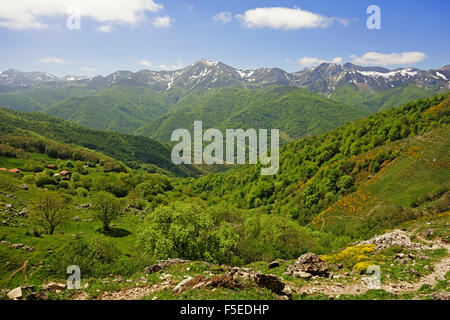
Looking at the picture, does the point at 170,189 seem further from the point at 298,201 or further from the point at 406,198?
the point at 406,198

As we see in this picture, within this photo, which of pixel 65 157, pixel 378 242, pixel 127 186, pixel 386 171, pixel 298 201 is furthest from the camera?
pixel 65 157

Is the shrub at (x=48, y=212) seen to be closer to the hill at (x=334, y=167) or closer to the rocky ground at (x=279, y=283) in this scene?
the rocky ground at (x=279, y=283)

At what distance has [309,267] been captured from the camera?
25469 mm

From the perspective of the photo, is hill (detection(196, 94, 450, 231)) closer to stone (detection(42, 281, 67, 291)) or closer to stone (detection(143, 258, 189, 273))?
stone (detection(143, 258, 189, 273))

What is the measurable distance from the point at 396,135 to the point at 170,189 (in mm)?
129309

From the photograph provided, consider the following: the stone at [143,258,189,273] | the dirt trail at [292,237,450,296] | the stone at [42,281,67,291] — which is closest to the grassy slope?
the dirt trail at [292,237,450,296]

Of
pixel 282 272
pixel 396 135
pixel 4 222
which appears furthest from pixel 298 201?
pixel 4 222

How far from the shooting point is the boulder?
25.1 m

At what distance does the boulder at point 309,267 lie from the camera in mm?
25109

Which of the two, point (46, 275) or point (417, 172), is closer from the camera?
point (46, 275)

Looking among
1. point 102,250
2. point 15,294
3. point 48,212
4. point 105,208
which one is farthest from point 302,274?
point 105,208

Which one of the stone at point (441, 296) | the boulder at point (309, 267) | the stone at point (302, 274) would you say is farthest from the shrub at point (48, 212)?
the stone at point (441, 296)
